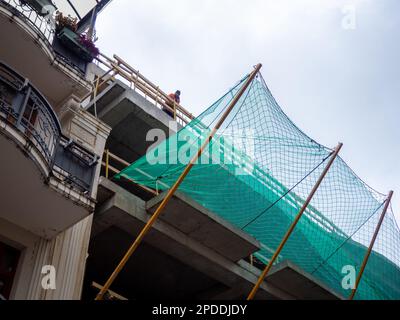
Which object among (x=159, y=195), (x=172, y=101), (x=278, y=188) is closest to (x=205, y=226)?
(x=159, y=195)

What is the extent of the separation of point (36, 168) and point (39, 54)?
311 cm

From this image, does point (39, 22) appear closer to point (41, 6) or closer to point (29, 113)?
point (41, 6)

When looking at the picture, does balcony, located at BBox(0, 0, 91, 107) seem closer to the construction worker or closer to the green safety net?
the green safety net

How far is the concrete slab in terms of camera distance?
1073 centimetres

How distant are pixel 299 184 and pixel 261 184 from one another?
31.9 inches

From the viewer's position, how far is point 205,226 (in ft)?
36.5

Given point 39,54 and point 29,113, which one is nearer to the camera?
point 29,113

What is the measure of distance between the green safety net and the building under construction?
0.9 inches

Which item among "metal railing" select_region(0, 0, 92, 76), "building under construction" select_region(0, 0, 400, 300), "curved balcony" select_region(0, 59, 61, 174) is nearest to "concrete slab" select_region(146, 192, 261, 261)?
"building under construction" select_region(0, 0, 400, 300)
